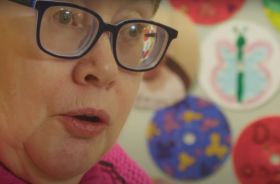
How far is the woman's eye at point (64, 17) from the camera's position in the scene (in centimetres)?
40

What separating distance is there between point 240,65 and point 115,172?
648mm

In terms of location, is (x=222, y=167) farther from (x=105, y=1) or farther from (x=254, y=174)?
(x=105, y=1)

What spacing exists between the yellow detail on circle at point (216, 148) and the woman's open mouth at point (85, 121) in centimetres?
72

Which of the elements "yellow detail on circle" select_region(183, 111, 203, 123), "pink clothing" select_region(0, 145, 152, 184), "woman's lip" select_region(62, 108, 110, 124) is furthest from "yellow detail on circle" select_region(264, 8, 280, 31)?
"woman's lip" select_region(62, 108, 110, 124)

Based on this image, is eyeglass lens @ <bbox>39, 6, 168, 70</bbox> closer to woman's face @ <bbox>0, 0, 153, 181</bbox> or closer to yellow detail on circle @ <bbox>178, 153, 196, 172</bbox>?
woman's face @ <bbox>0, 0, 153, 181</bbox>

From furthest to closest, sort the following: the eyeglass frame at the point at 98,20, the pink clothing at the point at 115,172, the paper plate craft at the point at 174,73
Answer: the paper plate craft at the point at 174,73, the pink clothing at the point at 115,172, the eyeglass frame at the point at 98,20

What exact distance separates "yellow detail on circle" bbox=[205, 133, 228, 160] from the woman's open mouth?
0.72m

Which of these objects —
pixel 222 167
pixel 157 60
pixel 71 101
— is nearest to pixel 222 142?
pixel 222 167

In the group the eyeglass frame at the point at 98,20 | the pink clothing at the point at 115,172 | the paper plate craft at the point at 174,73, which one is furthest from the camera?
the paper plate craft at the point at 174,73

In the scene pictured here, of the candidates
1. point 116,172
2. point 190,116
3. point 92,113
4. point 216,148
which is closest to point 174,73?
point 190,116

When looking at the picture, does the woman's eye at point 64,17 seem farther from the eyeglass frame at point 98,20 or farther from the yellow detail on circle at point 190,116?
the yellow detail on circle at point 190,116

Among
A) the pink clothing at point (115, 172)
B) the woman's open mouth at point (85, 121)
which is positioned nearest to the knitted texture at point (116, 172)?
the pink clothing at point (115, 172)

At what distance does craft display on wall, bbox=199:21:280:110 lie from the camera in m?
1.13

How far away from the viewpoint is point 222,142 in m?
1.13
